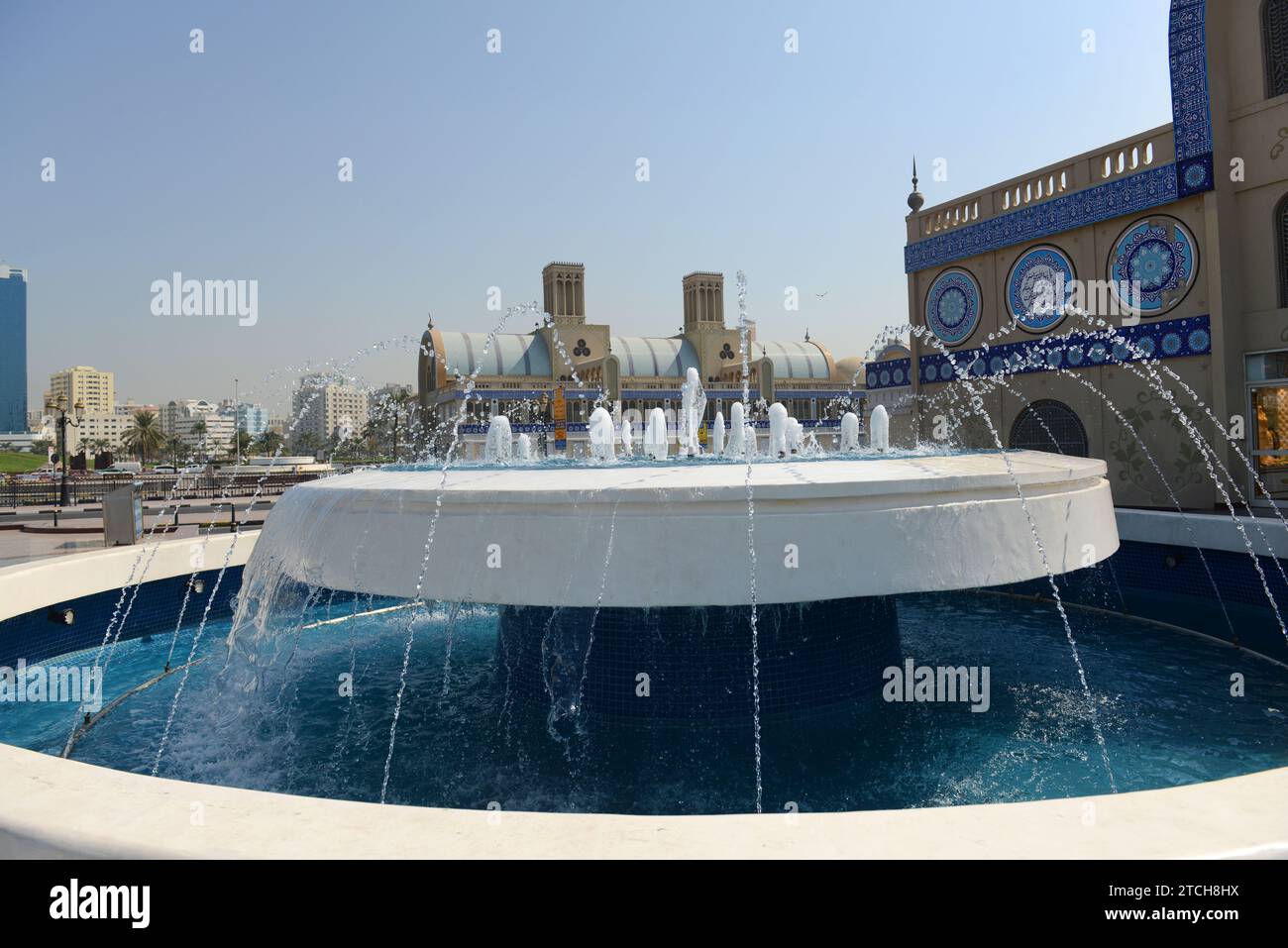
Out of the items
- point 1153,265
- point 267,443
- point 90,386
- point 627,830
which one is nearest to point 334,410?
point 90,386

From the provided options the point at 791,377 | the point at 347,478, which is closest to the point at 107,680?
the point at 347,478

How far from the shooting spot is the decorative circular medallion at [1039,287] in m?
14.1

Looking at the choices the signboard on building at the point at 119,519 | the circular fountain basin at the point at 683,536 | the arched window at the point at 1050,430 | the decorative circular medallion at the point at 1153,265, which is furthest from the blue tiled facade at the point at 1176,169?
the signboard on building at the point at 119,519

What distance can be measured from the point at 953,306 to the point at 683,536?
13591 millimetres

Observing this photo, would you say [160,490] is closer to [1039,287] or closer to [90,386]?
Answer: [1039,287]

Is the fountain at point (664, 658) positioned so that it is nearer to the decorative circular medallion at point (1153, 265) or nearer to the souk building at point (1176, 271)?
the souk building at point (1176, 271)

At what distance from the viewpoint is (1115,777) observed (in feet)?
14.9

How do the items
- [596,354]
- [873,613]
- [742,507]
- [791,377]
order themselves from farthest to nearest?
[791,377] → [596,354] → [873,613] → [742,507]

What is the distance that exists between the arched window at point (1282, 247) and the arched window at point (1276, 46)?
5.55 feet
